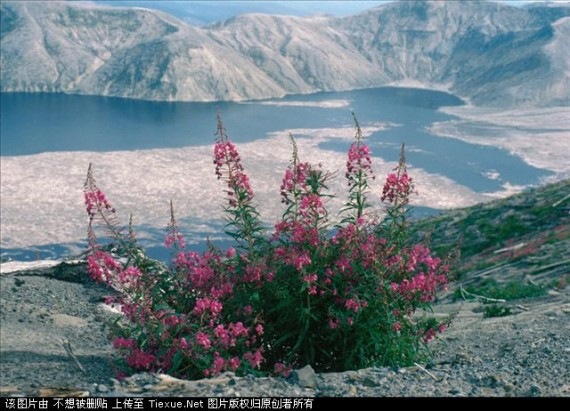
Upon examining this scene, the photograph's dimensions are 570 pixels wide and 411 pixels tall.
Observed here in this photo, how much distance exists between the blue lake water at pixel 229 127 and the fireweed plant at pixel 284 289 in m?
51.4

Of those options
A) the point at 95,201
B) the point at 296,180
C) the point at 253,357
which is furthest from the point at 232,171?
the point at 253,357

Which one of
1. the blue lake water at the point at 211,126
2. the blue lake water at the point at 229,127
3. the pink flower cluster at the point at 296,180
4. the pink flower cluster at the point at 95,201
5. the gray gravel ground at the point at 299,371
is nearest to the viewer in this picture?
the gray gravel ground at the point at 299,371

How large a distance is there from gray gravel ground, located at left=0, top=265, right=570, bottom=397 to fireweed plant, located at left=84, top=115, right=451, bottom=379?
51 centimetres

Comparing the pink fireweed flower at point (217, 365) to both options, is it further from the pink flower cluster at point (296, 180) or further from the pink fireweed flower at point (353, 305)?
the pink flower cluster at point (296, 180)

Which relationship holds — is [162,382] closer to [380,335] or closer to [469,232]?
[380,335]

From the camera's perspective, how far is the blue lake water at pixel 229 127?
3915 inches

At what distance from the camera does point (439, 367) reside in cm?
941

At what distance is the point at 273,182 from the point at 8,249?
1543 inches

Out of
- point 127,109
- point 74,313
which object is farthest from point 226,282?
point 127,109

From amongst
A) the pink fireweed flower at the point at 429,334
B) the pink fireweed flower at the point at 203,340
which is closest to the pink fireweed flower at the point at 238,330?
the pink fireweed flower at the point at 203,340

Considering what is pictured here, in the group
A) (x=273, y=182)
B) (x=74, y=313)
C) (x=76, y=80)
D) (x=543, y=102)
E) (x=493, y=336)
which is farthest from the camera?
(x=76, y=80)

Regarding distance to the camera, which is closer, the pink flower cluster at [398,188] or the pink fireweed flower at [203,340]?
the pink fireweed flower at [203,340]

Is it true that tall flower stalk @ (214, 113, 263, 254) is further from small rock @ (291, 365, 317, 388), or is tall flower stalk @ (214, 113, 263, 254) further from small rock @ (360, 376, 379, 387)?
small rock @ (360, 376, 379, 387)

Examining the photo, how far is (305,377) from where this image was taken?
8.08 meters
